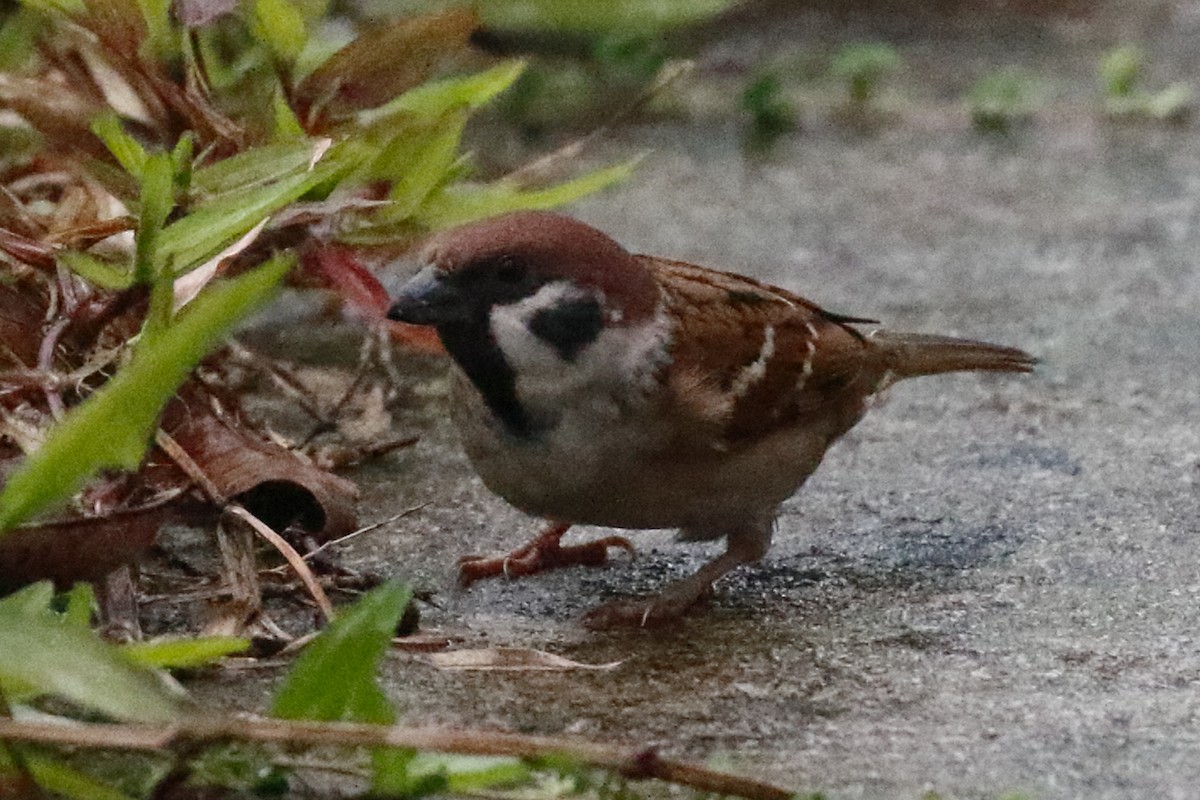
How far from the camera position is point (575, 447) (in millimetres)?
2445

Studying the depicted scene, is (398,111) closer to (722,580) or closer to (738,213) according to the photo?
(722,580)

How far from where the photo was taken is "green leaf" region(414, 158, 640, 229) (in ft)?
9.62

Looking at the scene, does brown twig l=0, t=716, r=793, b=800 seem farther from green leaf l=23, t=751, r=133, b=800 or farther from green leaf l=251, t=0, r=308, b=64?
green leaf l=251, t=0, r=308, b=64

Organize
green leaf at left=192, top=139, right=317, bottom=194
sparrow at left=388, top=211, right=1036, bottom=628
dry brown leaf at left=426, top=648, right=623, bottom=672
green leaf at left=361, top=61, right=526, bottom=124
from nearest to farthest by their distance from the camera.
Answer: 1. dry brown leaf at left=426, top=648, right=623, bottom=672
2. sparrow at left=388, top=211, right=1036, bottom=628
3. green leaf at left=192, top=139, right=317, bottom=194
4. green leaf at left=361, top=61, right=526, bottom=124

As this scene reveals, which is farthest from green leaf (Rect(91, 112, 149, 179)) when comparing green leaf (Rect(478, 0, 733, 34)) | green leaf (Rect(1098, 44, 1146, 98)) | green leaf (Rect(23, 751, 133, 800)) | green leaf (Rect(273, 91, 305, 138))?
green leaf (Rect(1098, 44, 1146, 98))

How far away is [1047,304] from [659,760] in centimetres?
266

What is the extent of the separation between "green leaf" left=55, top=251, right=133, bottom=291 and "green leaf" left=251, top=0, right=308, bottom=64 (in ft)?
2.64

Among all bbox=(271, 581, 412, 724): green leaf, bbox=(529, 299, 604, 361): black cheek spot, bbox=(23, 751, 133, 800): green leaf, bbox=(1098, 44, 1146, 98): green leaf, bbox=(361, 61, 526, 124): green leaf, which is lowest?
bbox=(1098, 44, 1146, 98): green leaf

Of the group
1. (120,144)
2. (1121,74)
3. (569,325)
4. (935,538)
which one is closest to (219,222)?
(120,144)

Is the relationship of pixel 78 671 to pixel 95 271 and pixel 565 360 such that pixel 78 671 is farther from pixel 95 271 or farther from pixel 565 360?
pixel 565 360

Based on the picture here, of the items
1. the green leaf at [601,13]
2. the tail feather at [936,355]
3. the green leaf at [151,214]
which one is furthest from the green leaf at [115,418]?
the green leaf at [601,13]

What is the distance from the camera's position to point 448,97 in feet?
9.97

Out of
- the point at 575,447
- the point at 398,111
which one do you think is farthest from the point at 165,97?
the point at 575,447

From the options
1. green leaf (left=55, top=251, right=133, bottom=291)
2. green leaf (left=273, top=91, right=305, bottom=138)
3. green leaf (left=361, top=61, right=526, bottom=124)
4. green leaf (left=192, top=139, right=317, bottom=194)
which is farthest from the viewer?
green leaf (left=361, top=61, right=526, bottom=124)
